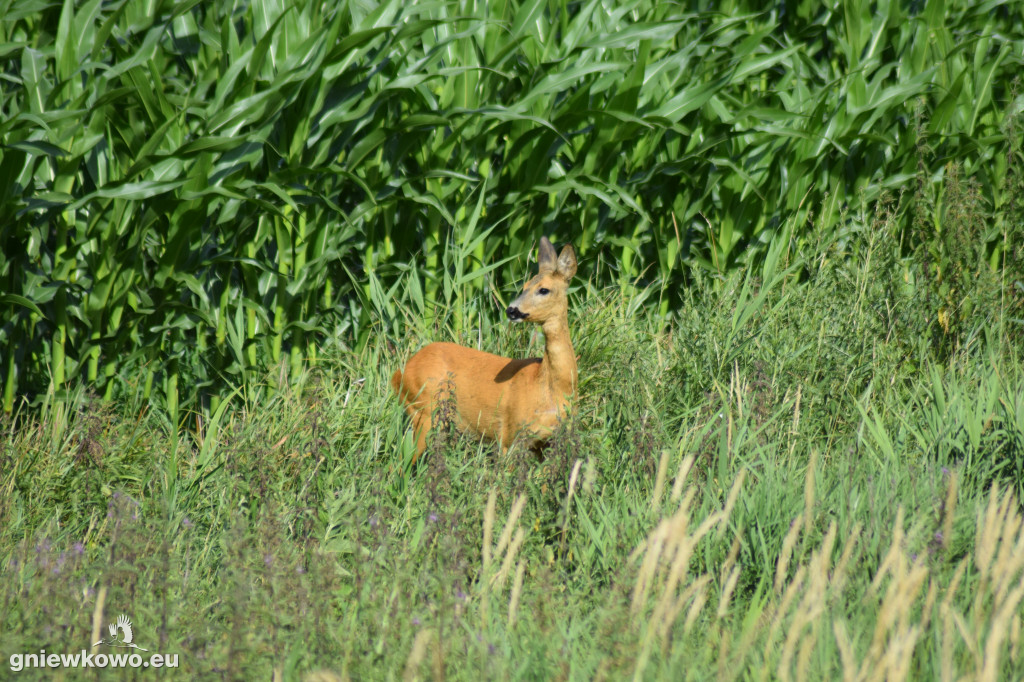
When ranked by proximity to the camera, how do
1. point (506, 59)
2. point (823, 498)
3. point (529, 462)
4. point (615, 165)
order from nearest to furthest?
point (823, 498), point (529, 462), point (506, 59), point (615, 165)

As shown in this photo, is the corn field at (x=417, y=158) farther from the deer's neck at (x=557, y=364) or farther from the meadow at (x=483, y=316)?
the deer's neck at (x=557, y=364)

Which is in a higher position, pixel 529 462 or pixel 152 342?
pixel 152 342

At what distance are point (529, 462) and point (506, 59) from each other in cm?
233

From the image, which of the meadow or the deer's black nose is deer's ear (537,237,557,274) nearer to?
the deer's black nose

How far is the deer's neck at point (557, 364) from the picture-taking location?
13.5 ft

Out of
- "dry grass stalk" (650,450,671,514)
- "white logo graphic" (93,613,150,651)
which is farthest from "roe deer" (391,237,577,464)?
"white logo graphic" (93,613,150,651)

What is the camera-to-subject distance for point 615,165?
5.35 metres

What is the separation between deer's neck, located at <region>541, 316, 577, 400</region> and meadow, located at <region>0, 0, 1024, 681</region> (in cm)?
22

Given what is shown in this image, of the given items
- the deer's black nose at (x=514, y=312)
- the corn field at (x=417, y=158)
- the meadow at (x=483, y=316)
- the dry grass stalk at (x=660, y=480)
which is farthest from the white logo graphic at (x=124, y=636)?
the corn field at (x=417, y=158)

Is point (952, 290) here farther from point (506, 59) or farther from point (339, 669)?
point (339, 669)

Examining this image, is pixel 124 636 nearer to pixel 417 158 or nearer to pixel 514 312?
pixel 514 312

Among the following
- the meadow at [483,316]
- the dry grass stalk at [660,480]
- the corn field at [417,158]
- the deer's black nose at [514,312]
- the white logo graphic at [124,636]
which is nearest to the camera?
the dry grass stalk at [660,480]

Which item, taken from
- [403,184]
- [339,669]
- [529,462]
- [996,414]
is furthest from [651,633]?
[403,184]

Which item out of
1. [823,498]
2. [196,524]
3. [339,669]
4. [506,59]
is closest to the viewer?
[339,669]
